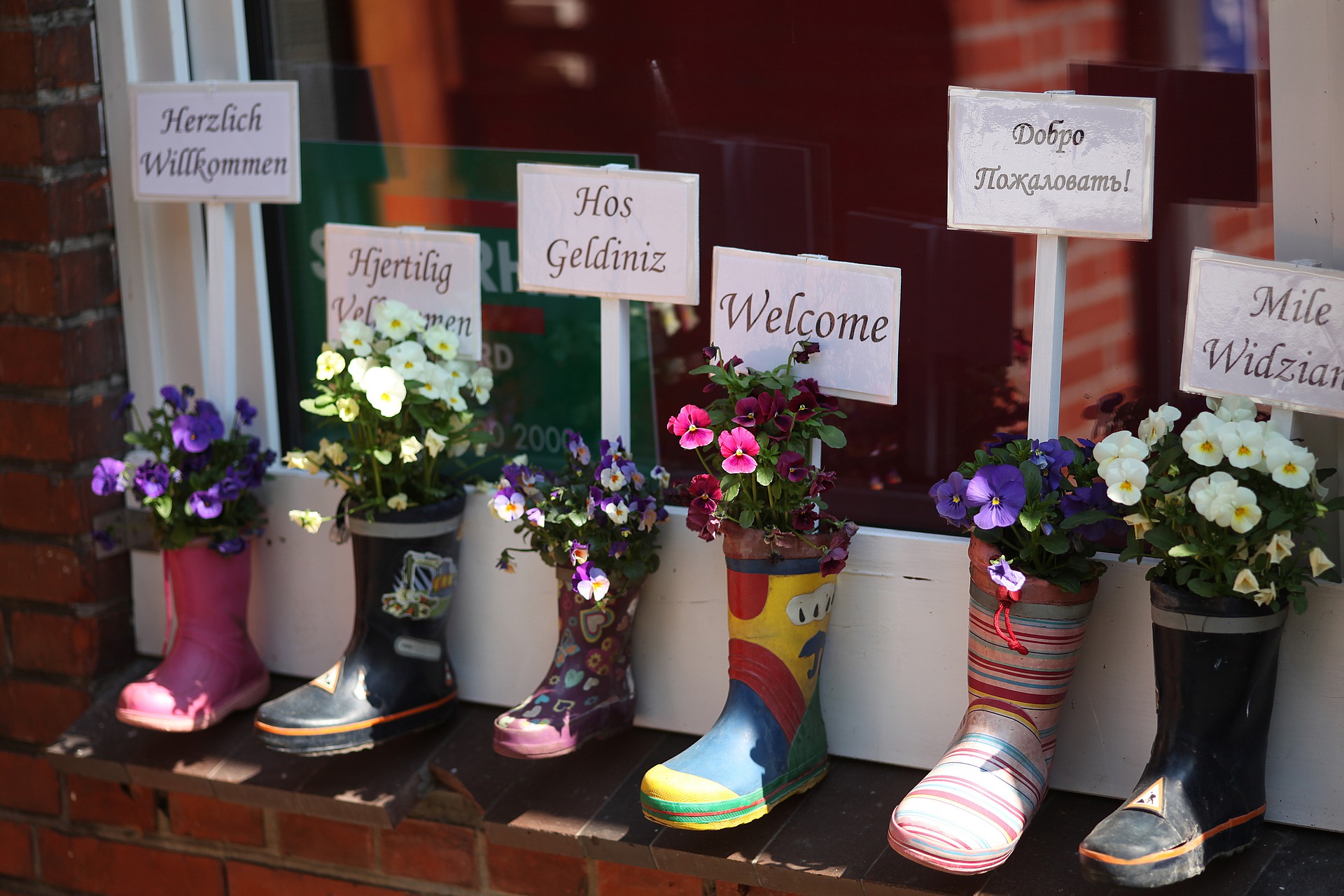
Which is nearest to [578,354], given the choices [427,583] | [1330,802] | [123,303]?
[427,583]

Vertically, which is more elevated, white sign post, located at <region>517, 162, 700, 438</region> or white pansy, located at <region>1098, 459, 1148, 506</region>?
white sign post, located at <region>517, 162, 700, 438</region>

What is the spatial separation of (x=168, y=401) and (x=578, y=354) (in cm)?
45

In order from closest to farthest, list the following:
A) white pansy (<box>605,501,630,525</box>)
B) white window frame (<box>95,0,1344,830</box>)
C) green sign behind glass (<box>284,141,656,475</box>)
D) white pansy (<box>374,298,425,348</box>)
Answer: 1. white window frame (<box>95,0,1344,830</box>)
2. white pansy (<box>605,501,630,525</box>)
3. white pansy (<box>374,298,425,348</box>)
4. green sign behind glass (<box>284,141,656,475</box>)

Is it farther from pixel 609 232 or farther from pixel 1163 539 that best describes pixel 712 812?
pixel 609 232

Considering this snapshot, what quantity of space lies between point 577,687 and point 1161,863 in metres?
0.56

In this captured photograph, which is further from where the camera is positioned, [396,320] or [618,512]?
[396,320]

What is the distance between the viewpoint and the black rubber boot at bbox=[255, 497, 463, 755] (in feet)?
4.42

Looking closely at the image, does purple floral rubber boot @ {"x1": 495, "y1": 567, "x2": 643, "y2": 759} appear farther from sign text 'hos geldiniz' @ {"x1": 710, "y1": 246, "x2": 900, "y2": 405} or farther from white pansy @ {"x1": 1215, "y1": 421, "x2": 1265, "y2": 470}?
white pansy @ {"x1": 1215, "y1": 421, "x2": 1265, "y2": 470}

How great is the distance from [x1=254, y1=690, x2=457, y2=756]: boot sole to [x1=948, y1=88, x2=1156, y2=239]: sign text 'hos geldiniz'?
0.75 m

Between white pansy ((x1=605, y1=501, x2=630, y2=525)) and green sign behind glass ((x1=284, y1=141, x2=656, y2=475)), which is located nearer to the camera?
white pansy ((x1=605, y1=501, x2=630, y2=525))

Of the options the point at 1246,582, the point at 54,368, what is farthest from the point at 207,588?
the point at 1246,582

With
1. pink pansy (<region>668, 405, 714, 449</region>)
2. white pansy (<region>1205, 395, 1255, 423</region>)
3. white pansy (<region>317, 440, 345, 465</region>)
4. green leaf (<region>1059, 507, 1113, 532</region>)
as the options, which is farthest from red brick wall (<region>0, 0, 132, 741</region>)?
white pansy (<region>1205, 395, 1255, 423</region>)

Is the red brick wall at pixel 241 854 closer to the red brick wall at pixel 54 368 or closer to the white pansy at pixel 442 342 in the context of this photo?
the red brick wall at pixel 54 368

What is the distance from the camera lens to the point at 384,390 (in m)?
1.31
